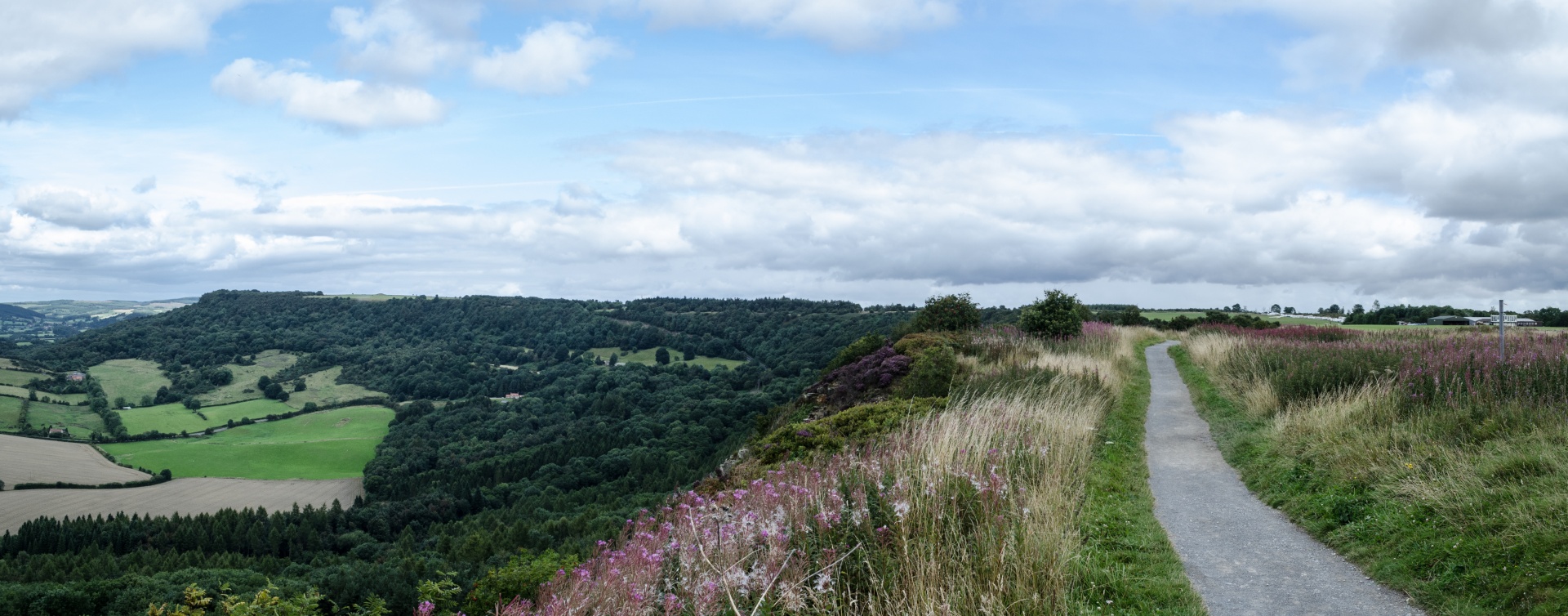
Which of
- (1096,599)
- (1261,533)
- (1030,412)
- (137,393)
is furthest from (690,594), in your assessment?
(137,393)

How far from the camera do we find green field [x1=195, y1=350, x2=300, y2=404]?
13700 cm

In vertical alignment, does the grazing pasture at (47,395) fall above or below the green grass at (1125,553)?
below

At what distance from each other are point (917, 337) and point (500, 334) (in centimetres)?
17433

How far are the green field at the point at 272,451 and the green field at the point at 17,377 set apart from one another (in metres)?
41.0

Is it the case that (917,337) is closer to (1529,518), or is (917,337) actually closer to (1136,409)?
(1136,409)

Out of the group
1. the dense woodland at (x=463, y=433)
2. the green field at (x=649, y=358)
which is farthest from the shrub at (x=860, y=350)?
the green field at (x=649, y=358)

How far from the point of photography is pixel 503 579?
25.9ft

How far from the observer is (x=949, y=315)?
25609 mm

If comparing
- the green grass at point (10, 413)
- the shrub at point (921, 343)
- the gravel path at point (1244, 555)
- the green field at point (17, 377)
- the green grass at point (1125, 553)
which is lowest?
the green grass at point (10, 413)

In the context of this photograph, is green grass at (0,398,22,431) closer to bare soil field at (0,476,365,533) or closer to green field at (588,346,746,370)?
bare soil field at (0,476,365,533)

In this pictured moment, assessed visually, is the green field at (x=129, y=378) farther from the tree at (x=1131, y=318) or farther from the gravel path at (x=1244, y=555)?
the gravel path at (x=1244, y=555)

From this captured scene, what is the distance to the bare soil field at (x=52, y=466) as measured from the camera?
76.6 metres

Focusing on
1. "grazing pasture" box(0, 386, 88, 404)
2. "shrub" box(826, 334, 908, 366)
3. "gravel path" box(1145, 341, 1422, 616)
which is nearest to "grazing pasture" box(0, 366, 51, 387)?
"grazing pasture" box(0, 386, 88, 404)

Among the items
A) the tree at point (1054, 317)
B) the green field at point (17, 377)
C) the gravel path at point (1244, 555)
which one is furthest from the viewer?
the green field at point (17, 377)
